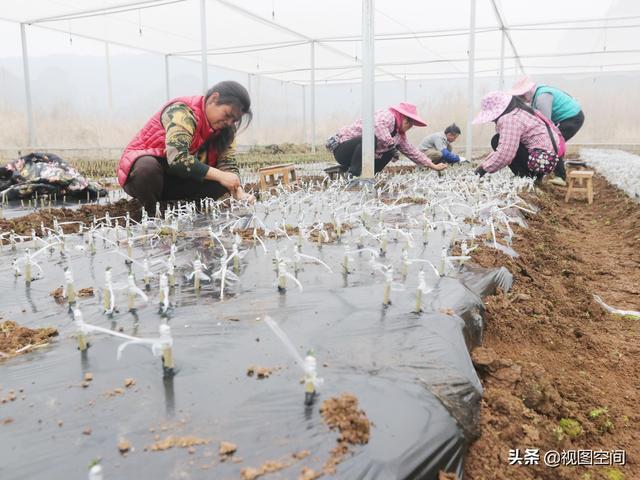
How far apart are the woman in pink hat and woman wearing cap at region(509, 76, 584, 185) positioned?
1.25 meters

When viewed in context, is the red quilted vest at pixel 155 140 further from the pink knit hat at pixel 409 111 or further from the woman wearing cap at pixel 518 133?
the woman wearing cap at pixel 518 133

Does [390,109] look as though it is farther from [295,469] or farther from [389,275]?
[295,469]

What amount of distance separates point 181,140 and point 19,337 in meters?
2.04

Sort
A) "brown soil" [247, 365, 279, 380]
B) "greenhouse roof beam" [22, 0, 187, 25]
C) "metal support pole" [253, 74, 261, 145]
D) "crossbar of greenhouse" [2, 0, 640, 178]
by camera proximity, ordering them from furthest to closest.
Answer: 1. "metal support pole" [253, 74, 261, 145]
2. "greenhouse roof beam" [22, 0, 187, 25]
3. "crossbar of greenhouse" [2, 0, 640, 178]
4. "brown soil" [247, 365, 279, 380]

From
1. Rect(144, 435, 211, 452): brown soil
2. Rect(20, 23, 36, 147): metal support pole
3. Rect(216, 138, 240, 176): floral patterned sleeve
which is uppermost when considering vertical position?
Rect(20, 23, 36, 147): metal support pole

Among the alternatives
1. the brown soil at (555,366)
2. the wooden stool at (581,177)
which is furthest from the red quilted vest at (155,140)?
the wooden stool at (581,177)

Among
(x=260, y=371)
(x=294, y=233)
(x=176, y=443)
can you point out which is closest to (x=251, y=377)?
(x=260, y=371)

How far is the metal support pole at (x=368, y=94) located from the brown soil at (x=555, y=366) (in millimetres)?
2629

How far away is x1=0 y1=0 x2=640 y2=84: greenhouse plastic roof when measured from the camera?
9.22 m

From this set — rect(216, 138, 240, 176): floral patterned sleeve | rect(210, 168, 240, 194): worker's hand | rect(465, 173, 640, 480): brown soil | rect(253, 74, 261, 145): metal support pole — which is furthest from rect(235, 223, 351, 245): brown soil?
rect(253, 74, 261, 145): metal support pole

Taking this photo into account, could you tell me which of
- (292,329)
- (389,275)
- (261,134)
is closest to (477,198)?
(389,275)

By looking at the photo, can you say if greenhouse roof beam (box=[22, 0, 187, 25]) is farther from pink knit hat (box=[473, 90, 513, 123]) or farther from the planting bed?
the planting bed

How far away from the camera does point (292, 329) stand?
1.42m

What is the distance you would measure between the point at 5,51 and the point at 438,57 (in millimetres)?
12944
